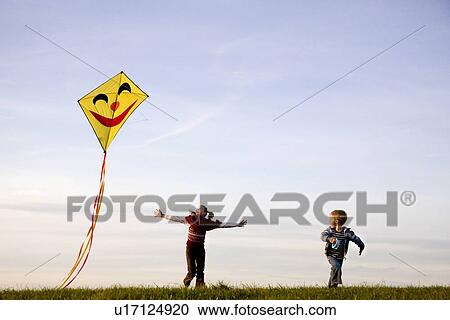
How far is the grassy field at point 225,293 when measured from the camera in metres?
10.6

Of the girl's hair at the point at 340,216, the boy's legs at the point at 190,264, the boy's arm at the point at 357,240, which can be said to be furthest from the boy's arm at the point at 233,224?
the boy's arm at the point at 357,240

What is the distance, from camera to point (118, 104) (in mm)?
12375

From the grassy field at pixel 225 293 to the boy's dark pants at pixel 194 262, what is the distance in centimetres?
69

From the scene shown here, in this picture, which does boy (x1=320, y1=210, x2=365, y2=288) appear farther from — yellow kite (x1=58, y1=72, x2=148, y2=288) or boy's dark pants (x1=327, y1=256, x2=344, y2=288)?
yellow kite (x1=58, y1=72, x2=148, y2=288)

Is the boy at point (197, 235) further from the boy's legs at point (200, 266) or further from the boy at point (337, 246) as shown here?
the boy at point (337, 246)

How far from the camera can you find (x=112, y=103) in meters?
12.4

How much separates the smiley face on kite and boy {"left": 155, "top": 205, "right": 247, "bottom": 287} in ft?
6.34

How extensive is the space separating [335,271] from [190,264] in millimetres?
2675

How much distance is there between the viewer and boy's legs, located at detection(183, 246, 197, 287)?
1179 cm

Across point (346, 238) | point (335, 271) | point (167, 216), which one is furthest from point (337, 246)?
point (167, 216)
